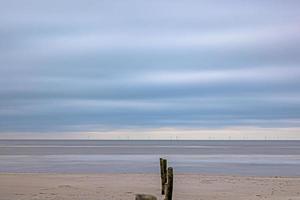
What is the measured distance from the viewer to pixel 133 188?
27.3m

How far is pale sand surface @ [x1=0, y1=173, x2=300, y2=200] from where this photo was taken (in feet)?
77.8

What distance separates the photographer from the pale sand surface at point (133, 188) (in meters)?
23.7

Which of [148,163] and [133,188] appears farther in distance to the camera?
[148,163]

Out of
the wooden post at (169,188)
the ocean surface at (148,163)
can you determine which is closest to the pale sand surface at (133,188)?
the wooden post at (169,188)

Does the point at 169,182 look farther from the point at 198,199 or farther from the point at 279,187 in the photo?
the point at 279,187

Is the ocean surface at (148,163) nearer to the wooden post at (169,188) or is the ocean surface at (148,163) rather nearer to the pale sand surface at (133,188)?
the pale sand surface at (133,188)

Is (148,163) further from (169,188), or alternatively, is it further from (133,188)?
(169,188)

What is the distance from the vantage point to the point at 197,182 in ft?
102

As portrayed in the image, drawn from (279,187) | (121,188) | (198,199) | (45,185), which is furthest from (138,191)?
(279,187)

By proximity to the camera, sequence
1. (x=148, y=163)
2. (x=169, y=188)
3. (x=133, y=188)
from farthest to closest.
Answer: (x=148, y=163)
(x=133, y=188)
(x=169, y=188)

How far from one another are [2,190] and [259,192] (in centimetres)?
1193

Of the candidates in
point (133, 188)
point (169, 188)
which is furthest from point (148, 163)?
point (169, 188)

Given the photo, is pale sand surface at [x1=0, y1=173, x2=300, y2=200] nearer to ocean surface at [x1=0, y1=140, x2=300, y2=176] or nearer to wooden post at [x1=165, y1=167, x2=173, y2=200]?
wooden post at [x1=165, y1=167, x2=173, y2=200]

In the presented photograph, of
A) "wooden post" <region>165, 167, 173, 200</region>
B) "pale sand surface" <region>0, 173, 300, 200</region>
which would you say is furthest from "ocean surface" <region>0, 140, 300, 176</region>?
"wooden post" <region>165, 167, 173, 200</region>
